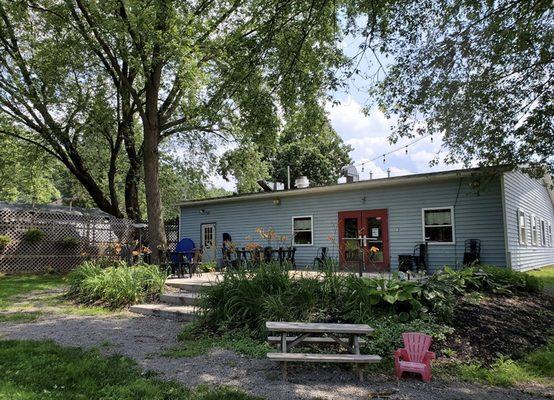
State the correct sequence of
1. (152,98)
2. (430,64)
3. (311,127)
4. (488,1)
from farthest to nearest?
(152,98), (311,127), (430,64), (488,1)

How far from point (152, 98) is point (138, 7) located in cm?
293

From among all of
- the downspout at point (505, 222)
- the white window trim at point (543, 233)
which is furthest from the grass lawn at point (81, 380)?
the white window trim at point (543, 233)

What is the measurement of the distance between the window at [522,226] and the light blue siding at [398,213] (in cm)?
223

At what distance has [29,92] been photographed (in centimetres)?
1345

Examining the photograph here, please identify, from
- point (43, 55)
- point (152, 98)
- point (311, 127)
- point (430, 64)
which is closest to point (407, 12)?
point (430, 64)

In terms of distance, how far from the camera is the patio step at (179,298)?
7.38 metres

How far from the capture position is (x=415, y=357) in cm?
407

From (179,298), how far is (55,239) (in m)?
10.7

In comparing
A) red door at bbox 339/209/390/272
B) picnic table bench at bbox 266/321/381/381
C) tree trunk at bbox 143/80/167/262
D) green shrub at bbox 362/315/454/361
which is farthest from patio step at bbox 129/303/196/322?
red door at bbox 339/209/390/272

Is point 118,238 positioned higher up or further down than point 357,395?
higher up

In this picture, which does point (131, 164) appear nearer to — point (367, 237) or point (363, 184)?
point (363, 184)

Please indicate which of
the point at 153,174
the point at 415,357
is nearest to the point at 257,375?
the point at 415,357

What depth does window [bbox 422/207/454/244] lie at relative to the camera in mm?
11750

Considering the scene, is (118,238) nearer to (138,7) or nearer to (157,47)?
(157,47)
